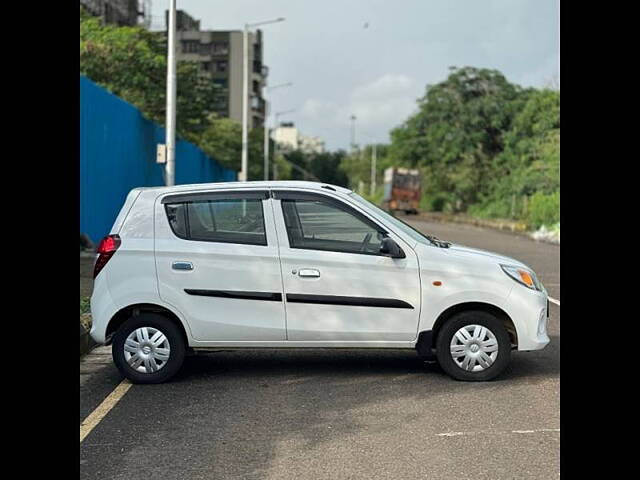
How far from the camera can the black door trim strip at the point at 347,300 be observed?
A: 7.49 metres

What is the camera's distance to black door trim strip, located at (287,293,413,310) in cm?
749

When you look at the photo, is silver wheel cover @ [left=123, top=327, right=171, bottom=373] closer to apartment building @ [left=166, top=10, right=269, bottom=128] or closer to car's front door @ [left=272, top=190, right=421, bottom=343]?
car's front door @ [left=272, top=190, right=421, bottom=343]

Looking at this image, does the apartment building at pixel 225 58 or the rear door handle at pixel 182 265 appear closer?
the rear door handle at pixel 182 265

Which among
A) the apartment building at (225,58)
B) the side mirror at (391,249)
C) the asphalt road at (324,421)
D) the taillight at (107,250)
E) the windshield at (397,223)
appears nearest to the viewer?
the asphalt road at (324,421)

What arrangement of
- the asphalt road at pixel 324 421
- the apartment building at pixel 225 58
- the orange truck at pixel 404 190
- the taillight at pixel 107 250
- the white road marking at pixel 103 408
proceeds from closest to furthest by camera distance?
the asphalt road at pixel 324 421 < the white road marking at pixel 103 408 < the taillight at pixel 107 250 < the orange truck at pixel 404 190 < the apartment building at pixel 225 58

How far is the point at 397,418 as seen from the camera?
255 inches

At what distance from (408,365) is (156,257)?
2502mm

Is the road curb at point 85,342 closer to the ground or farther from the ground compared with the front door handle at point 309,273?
closer to the ground

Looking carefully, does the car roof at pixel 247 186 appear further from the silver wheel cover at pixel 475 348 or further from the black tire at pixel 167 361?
the silver wheel cover at pixel 475 348

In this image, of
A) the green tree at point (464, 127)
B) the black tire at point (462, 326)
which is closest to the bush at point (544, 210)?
the green tree at point (464, 127)

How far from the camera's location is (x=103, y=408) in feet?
22.4

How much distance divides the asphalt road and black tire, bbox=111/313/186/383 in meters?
0.10

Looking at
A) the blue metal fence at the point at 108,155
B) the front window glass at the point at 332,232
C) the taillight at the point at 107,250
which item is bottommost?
the taillight at the point at 107,250
